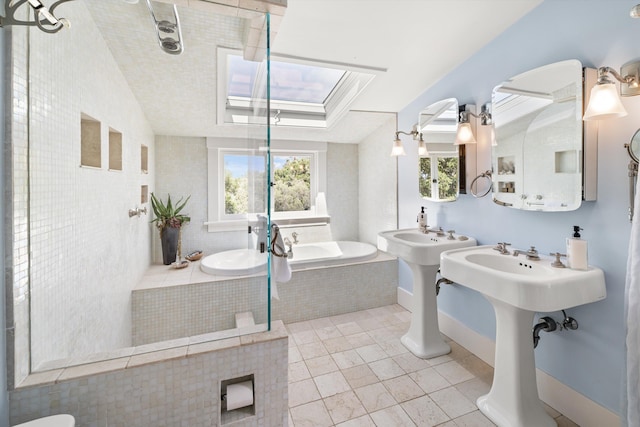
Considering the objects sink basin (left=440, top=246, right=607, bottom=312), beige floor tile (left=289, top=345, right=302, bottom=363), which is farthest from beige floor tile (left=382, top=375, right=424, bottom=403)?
sink basin (left=440, top=246, right=607, bottom=312)

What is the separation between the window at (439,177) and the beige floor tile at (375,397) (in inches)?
61.8

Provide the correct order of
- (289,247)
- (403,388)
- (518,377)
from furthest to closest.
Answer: (289,247) < (403,388) < (518,377)

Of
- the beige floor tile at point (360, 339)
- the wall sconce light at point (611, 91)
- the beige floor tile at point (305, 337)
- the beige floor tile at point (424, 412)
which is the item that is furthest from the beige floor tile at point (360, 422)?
the wall sconce light at point (611, 91)

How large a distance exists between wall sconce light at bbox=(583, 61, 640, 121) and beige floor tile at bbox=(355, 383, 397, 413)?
1857mm

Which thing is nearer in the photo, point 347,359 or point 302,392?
point 302,392

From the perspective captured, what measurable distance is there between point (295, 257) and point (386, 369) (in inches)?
72.2

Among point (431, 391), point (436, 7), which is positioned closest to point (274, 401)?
point (431, 391)

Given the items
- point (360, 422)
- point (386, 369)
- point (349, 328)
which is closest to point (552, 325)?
point (386, 369)

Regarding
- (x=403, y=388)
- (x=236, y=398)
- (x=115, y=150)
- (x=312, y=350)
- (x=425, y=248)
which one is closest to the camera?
(x=236, y=398)

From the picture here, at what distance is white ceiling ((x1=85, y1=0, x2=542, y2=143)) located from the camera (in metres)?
1.74

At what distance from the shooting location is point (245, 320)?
1.54 meters

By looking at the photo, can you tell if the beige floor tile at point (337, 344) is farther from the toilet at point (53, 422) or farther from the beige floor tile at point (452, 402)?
the toilet at point (53, 422)

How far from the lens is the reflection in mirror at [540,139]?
1.56 m

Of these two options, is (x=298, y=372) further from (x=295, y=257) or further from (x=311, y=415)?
(x=295, y=257)
